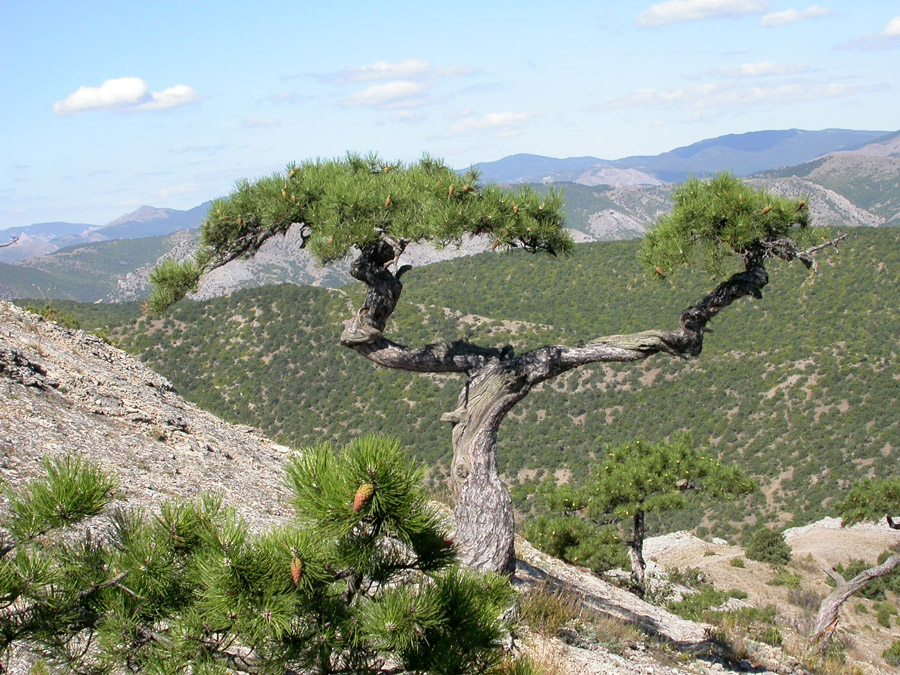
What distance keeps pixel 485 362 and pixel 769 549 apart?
18.6 m

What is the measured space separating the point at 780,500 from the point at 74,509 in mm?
30358

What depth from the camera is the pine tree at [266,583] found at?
2.34m

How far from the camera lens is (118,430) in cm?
819

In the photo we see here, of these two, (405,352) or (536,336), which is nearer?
(405,352)

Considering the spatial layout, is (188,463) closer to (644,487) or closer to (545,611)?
(545,611)

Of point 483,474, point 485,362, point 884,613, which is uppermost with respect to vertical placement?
point 485,362

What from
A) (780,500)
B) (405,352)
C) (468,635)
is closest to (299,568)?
(468,635)

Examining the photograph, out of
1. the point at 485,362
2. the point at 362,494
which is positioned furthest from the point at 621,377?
the point at 362,494

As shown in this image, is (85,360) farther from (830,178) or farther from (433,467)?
(830,178)

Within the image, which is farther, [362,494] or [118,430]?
[118,430]

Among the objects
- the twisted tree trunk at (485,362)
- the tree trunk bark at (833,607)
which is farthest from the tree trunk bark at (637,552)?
the twisted tree trunk at (485,362)

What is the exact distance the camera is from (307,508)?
2406 millimetres

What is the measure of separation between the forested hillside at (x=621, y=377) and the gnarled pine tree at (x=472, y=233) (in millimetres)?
19386

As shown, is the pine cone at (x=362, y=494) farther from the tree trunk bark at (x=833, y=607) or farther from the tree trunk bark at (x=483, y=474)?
the tree trunk bark at (x=833, y=607)
